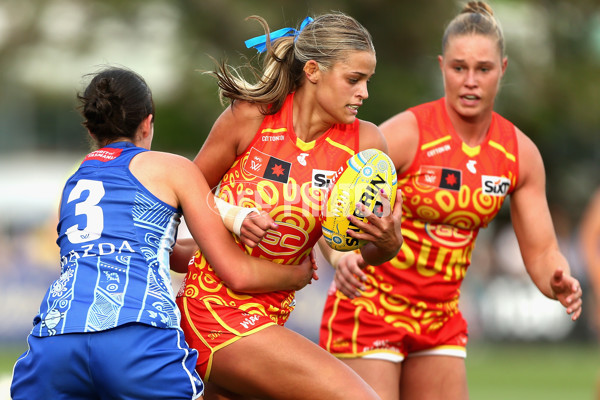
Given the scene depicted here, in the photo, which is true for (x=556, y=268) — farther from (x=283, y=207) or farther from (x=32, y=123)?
(x=32, y=123)

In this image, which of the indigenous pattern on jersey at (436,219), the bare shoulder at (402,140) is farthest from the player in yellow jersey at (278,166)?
the indigenous pattern on jersey at (436,219)

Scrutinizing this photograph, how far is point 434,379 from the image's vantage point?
5449 millimetres

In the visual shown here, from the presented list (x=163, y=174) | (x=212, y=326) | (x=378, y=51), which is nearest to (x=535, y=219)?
(x=212, y=326)

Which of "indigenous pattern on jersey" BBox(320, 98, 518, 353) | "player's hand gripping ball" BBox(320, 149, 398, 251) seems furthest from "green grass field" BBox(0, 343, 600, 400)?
"player's hand gripping ball" BBox(320, 149, 398, 251)

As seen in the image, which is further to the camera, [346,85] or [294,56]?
[294,56]

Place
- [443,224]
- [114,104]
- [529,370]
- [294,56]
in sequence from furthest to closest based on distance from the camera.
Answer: [529,370] < [443,224] < [294,56] < [114,104]

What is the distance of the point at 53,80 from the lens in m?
28.1

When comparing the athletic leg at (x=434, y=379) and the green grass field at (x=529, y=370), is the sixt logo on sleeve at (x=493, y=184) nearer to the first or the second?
the athletic leg at (x=434, y=379)

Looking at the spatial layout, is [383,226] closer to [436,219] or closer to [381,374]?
[436,219]

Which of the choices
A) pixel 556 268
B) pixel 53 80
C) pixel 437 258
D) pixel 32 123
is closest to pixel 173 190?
pixel 437 258

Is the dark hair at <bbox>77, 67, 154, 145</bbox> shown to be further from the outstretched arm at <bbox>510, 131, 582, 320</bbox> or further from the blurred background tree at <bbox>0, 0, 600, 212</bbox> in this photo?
the blurred background tree at <bbox>0, 0, 600, 212</bbox>

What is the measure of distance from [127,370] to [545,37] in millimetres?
20183

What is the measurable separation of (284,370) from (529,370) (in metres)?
10.4

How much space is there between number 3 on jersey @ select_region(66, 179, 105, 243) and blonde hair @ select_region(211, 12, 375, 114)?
0.85m
